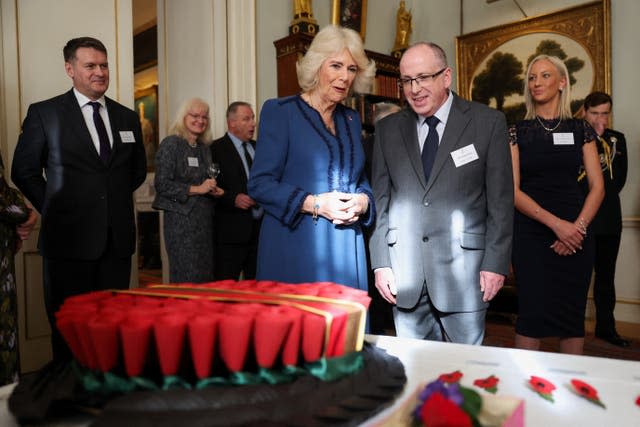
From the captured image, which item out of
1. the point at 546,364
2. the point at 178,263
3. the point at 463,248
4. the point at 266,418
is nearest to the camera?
the point at 266,418

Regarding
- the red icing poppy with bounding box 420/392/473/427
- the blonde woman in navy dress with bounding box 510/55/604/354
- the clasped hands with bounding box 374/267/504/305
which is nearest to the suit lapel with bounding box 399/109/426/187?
the clasped hands with bounding box 374/267/504/305

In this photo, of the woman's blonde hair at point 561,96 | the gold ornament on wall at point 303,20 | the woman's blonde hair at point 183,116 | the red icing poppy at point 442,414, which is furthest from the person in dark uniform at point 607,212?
the red icing poppy at point 442,414

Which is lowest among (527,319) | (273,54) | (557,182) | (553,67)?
(527,319)

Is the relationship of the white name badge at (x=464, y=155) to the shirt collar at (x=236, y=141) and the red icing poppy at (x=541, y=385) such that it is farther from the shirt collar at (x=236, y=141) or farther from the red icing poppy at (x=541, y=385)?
the shirt collar at (x=236, y=141)

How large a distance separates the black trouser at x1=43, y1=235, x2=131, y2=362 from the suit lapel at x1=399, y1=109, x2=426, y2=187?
155 cm

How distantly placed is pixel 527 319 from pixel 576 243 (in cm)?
41

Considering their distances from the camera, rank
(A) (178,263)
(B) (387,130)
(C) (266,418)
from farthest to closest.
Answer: (A) (178,263), (B) (387,130), (C) (266,418)

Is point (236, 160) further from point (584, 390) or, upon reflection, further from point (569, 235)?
point (584, 390)

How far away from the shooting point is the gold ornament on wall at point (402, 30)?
5.97 m

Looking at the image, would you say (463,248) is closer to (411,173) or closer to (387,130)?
(411,173)

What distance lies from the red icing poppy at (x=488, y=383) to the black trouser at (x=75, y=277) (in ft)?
6.86

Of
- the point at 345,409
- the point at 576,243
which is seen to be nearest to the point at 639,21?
the point at 576,243

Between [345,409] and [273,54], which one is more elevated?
[273,54]

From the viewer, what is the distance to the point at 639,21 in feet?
15.7
